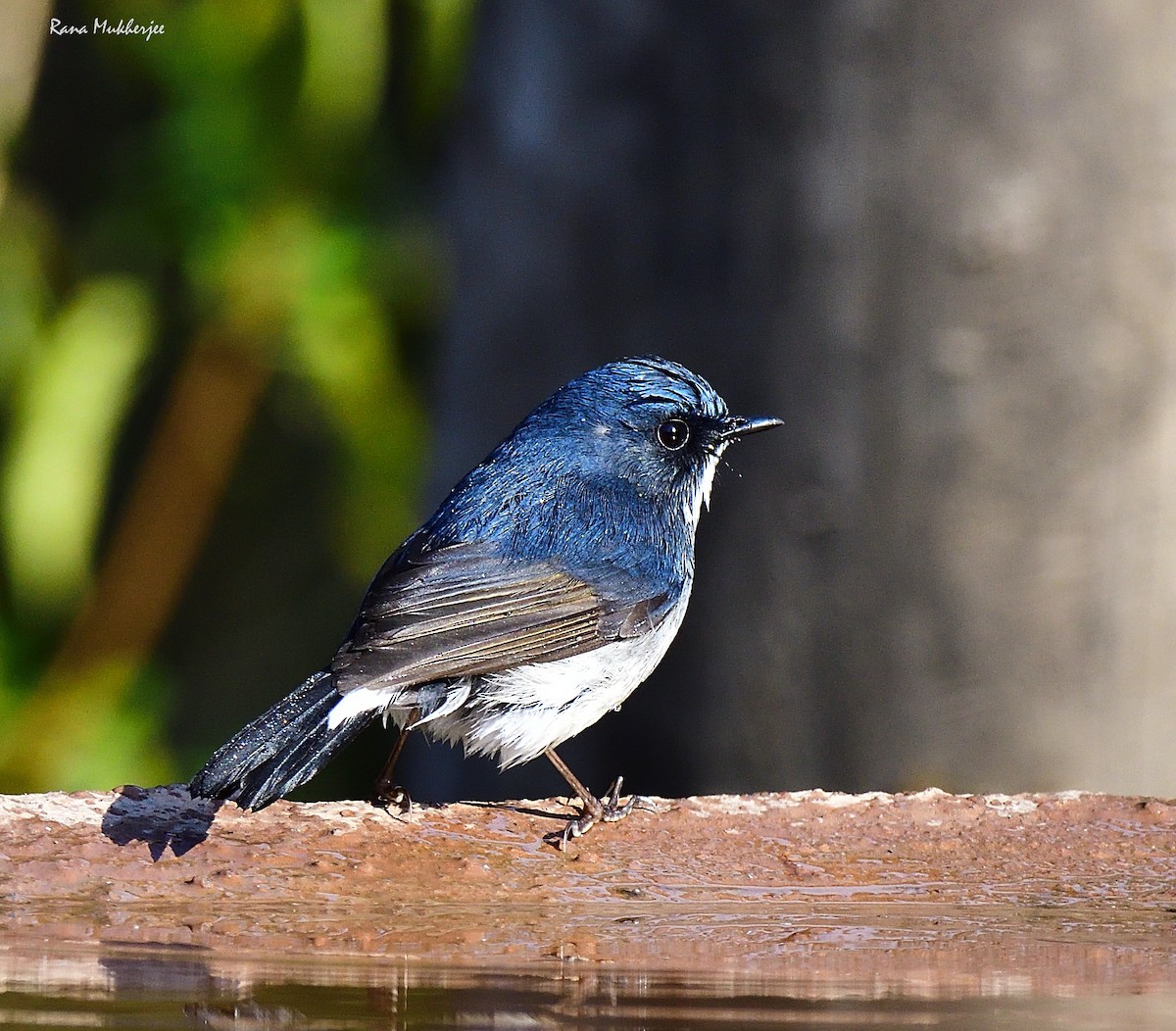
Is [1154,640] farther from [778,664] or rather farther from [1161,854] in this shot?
[1161,854]

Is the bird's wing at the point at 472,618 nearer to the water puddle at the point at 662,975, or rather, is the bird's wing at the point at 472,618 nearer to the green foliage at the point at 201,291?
the water puddle at the point at 662,975

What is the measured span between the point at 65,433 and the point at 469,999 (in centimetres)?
412

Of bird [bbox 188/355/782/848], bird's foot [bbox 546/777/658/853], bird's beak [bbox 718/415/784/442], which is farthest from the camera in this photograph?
bird's beak [bbox 718/415/784/442]

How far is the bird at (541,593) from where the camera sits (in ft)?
9.70

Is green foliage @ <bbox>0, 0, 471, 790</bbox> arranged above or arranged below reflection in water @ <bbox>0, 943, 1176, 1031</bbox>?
above

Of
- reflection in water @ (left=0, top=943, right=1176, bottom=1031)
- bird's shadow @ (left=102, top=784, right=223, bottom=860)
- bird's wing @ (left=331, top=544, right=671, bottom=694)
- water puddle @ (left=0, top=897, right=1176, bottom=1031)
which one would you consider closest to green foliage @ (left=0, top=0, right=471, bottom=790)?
bird's wing @ (left=331, top=544, right=671, bottom=694)

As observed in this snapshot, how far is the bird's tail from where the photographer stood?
7.79ft

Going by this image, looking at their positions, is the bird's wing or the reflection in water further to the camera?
the bird's wing

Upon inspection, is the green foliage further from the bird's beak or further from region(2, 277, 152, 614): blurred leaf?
the bird's beak

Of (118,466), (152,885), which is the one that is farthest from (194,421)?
(152,885)

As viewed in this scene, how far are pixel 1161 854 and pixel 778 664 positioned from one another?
191cm

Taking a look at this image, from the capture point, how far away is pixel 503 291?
4.58 metres

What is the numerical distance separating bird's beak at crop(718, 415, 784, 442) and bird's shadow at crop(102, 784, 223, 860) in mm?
1816
